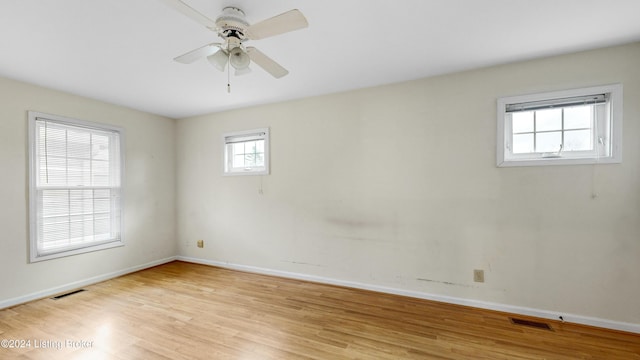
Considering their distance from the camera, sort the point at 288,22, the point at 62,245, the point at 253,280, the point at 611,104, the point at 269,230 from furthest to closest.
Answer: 1. the point at 269,230
2. the point at 253,280
3. the point at 62,245
4. the point at 611,104
5. the point at 288,22

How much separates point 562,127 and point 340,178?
2193 mm

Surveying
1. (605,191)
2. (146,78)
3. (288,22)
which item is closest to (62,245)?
(146,78)

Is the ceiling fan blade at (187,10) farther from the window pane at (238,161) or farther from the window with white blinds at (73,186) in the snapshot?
the window with white blinds at (73,186)

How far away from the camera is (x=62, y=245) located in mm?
3207

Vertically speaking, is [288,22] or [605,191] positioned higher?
[288,22]

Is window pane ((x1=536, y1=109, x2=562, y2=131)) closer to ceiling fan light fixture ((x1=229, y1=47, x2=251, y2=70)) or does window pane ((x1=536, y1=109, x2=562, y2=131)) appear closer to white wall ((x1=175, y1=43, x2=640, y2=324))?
white wall ((x1=175, y1=43, x2=640, y2=324))

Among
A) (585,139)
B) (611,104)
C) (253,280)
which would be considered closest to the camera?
(611,104)

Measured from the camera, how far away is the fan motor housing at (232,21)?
1674 mm

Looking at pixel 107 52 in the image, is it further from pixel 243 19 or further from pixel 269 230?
pixel 269 230

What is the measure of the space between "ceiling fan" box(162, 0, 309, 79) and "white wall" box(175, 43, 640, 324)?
1.53 m

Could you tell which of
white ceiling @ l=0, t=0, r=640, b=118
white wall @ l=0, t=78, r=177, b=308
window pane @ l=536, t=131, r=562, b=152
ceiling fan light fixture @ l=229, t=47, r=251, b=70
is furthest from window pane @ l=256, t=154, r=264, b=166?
window pane @ l=536, t=131, r=562, b=152

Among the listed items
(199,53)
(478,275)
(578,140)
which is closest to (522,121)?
(578,140)

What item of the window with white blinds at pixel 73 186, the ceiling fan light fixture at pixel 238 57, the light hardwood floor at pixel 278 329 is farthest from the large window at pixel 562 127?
the window with white blinds at pixel 73 186

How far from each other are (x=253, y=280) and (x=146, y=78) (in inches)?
105
